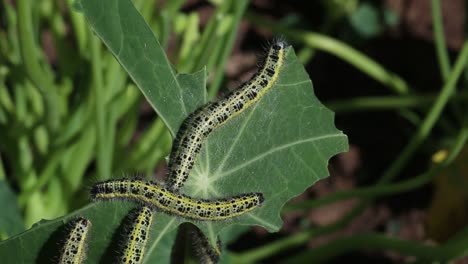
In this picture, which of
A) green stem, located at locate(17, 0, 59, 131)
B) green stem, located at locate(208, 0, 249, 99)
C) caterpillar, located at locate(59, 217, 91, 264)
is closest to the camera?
caterpillar, located at locate(59, 217, 91, 264)

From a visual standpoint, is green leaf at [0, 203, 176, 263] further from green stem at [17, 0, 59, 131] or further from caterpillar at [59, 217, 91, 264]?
green stem at [17, 0, 59, 131]

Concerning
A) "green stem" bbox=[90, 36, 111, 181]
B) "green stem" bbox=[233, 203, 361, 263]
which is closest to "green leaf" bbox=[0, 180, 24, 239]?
"green stem" bbox=[90, 36, 111, 181]

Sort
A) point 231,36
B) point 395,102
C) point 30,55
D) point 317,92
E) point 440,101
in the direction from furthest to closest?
point 317,92 < point 395,102 < point 440,101 < point 231,36 < point 30,55

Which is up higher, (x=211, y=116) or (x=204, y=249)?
(x=211, y=116)

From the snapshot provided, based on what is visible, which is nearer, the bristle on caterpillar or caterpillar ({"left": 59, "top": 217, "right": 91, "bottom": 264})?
caterpillar ({"left": 59, "top": 217, "right": 91, "bottom": 264})

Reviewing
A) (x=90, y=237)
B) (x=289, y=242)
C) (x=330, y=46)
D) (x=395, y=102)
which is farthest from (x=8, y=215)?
(x=395, y=102)

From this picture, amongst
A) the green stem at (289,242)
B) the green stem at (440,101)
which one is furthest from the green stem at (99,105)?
the green stem at (440,101)

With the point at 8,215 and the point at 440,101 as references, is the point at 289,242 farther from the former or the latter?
the point at 8,215
